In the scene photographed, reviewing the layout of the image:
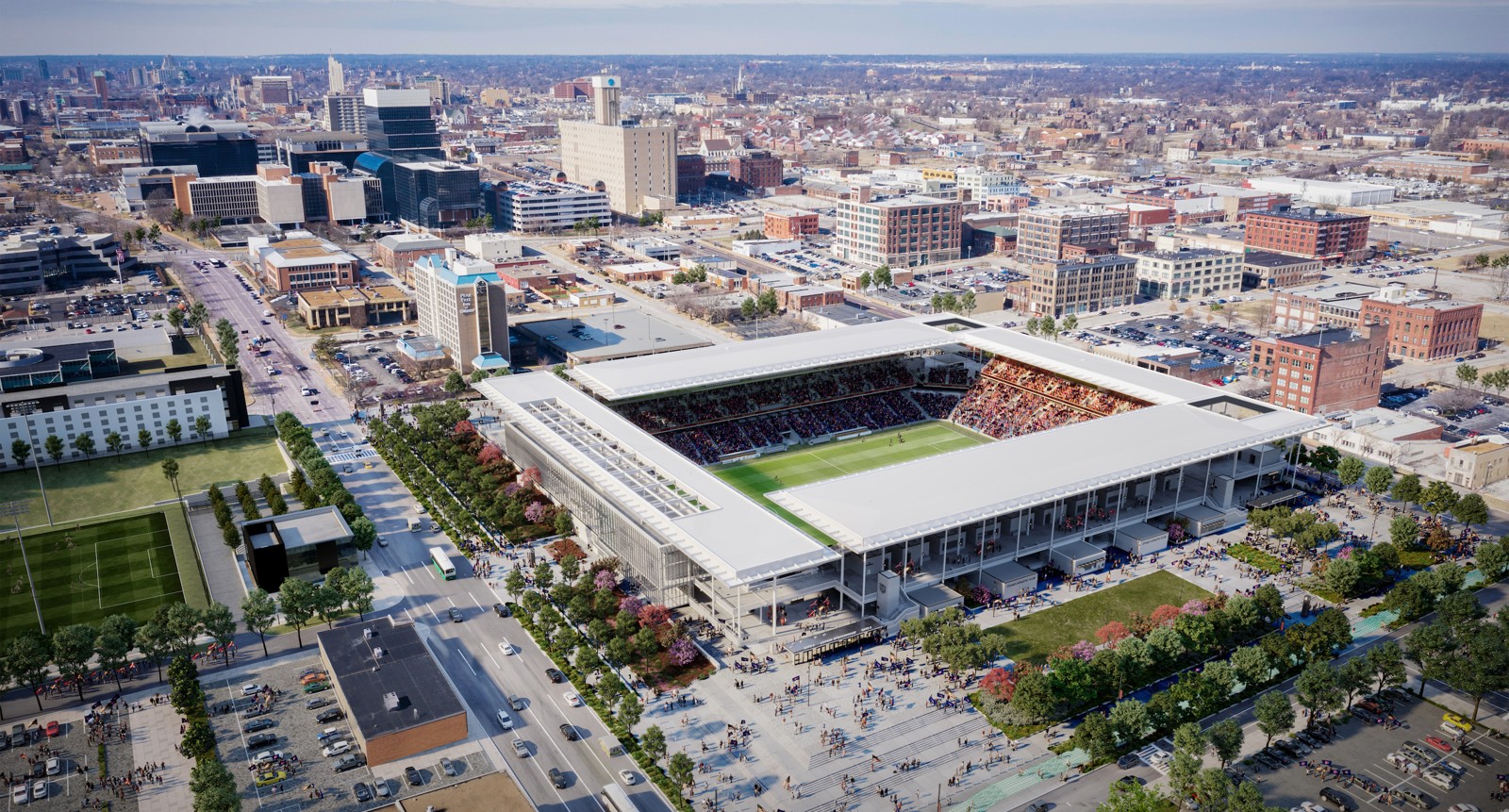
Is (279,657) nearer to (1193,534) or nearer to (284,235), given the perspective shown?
(1193,534)

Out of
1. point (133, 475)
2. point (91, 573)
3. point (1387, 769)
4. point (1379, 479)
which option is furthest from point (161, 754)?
point (1379, 479)

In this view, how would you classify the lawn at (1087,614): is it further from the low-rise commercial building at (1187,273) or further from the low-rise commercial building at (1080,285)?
the low-rise commercial building at (1187,273)

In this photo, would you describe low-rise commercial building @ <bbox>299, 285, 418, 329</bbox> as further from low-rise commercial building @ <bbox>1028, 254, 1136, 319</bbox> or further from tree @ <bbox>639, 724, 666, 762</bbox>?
tree @ <bbox>639, 724, 666, 762</bbox>

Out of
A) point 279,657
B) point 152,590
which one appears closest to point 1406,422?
point 279,657

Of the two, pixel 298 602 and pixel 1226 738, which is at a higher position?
pixel 298 602

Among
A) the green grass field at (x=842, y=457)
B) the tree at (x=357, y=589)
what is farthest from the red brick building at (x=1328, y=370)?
the tree at (x=357, y=589)

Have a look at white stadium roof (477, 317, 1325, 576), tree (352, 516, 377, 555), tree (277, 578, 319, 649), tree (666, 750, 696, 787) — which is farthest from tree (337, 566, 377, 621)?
tree (666, 750, 696, 787)

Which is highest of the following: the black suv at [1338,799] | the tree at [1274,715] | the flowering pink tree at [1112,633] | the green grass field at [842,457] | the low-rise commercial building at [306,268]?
the low-rise commercial building at [306,268]

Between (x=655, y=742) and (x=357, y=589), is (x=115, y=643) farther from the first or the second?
(x=655, y=742)
